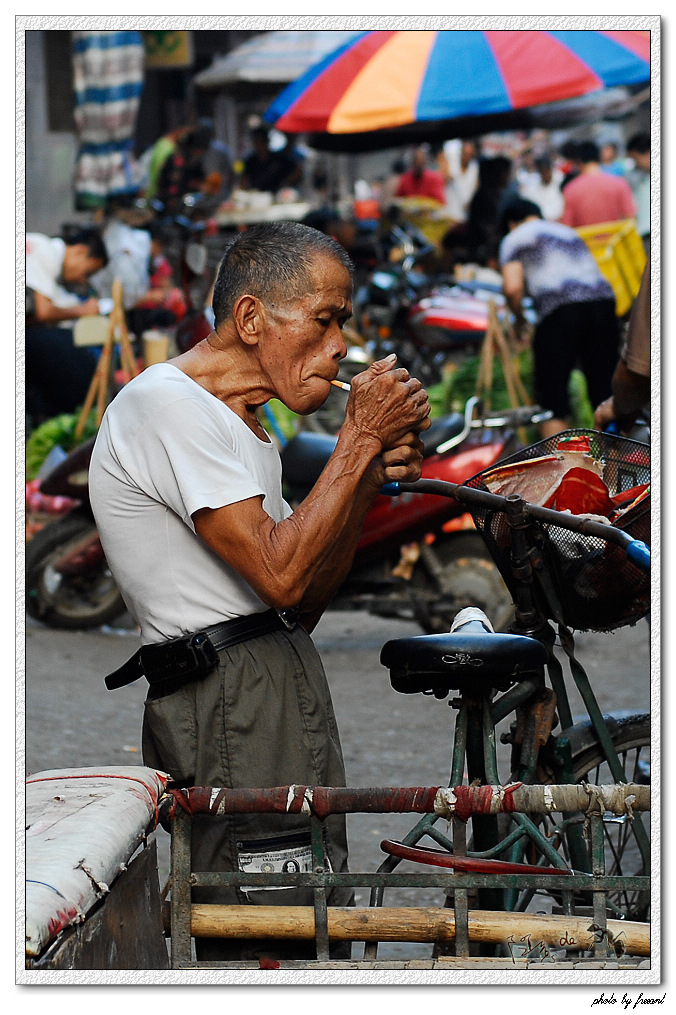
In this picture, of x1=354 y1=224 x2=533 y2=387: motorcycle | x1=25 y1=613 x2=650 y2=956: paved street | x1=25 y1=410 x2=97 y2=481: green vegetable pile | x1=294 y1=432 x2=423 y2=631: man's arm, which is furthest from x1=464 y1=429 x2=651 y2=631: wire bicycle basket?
Result: x1=354 y1=224 x2=533 y2=387: motorcycle

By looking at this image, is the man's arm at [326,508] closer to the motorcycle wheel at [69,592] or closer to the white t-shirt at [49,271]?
the motorcycle wheel at [69,592]

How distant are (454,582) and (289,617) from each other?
372 cm

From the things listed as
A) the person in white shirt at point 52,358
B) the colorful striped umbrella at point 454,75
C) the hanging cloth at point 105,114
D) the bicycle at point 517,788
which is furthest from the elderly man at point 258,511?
the hanging cloth at point 105,114

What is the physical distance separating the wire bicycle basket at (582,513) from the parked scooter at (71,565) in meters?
3.53

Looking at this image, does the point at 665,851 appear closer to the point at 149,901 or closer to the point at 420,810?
the point at 420,810

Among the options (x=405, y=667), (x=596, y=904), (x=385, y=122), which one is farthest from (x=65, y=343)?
(x=596, y=904)

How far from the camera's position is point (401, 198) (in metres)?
13.9

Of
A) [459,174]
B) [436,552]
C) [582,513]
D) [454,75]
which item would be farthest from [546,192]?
[582,513]

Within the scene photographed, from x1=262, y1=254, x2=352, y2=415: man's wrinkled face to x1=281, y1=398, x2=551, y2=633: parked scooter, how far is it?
3.50 metres

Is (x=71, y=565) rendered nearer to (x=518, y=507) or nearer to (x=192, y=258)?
(x=192, y=258)

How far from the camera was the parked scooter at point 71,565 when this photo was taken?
5.96 m

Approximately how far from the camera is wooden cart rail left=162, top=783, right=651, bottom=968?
6.13 ft

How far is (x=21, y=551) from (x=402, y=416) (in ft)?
2.12

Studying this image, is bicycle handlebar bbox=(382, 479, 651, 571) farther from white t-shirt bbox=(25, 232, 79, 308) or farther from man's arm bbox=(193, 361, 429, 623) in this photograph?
white t-shirt bbox=(25, 232, 79, 308)
